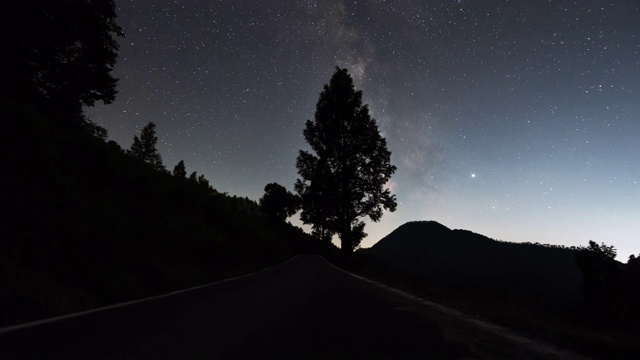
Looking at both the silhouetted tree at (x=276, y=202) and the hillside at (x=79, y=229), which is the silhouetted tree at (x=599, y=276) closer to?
the hillside at (x=79, y=229)

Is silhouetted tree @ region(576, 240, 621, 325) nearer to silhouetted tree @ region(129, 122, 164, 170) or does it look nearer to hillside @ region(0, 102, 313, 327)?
hillside @ region(0, 102, 313, 327)

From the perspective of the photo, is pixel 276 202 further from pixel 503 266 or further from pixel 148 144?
pixel 503 266

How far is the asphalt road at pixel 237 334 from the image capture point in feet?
10.6

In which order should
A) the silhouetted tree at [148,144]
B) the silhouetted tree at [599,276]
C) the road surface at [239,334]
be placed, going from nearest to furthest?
the road surface at [239,334]
the silhouetted tree at [599,276]
the silhouetted tree at [148,144]

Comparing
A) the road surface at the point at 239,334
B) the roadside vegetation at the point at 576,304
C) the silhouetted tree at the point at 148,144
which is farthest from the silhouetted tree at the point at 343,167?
the silhouetted tree at the point at 148,144

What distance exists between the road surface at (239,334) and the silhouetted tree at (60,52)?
13.4 meters

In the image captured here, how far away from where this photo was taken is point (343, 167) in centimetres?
2755

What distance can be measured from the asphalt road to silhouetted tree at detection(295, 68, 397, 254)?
2110cm

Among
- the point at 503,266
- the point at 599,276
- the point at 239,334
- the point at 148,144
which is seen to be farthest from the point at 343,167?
the point at 148,144

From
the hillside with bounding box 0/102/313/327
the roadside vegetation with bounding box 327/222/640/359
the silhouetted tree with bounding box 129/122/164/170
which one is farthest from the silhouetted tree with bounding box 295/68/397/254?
the silhouetted tree with bounding box 129/122/164/170

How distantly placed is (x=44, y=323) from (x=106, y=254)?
4.75 meters

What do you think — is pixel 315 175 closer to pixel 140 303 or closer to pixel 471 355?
pixel 140 303

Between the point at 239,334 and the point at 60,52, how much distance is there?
19185 mm

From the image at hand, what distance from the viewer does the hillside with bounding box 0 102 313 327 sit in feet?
20.3
